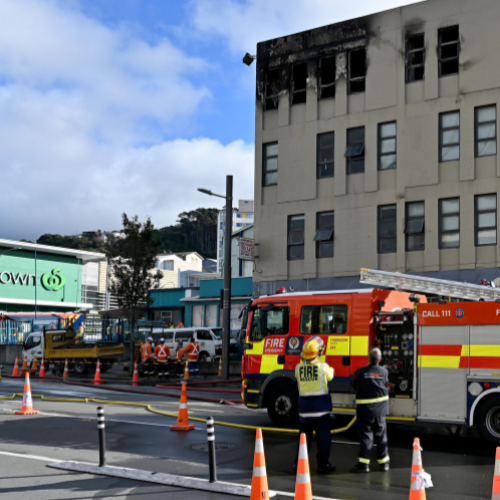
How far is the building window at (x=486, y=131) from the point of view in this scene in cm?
2192

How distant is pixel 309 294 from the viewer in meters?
13.3

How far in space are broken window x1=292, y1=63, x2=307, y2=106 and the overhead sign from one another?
5879mm

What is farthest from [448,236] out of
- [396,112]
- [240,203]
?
[240,203]

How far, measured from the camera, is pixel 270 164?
27.1 metres

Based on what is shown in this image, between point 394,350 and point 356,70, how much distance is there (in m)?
15.8

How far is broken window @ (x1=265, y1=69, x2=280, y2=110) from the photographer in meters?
27.1

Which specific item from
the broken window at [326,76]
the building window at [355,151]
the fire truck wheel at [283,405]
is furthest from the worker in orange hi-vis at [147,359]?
the fire truck wheel at [283,405]

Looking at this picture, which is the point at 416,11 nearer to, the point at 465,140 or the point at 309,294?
the point at 465,140

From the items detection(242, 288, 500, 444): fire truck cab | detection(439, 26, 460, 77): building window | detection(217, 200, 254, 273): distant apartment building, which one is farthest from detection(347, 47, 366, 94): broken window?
detection(217, 200, 254, 273): distant apartment building

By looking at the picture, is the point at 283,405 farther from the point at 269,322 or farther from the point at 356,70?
the point at 356,70

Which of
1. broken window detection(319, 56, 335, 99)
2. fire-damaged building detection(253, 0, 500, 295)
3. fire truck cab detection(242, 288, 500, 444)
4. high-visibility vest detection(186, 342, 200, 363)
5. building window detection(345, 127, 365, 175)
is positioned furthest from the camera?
high-visibility vest detection(186, 342, 200, 363)

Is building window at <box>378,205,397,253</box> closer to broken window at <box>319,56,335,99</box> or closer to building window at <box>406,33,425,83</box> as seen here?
building window at <box>406,33,425,83</box>

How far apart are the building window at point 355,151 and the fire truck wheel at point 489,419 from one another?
14692 mm

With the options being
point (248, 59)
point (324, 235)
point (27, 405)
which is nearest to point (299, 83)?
point (248, 59)
